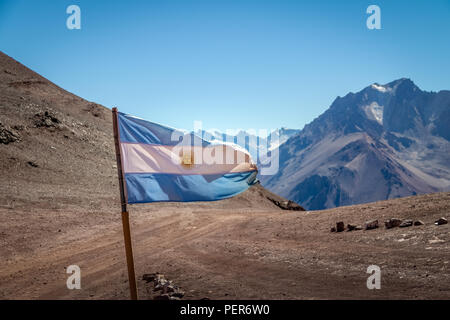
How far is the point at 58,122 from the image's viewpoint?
3869cm

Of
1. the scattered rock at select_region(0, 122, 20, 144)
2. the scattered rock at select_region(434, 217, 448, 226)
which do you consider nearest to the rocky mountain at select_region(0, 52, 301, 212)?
the scattered rock at select_region(0, 122, 20, 144)

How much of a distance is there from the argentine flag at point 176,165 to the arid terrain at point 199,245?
2557 mm

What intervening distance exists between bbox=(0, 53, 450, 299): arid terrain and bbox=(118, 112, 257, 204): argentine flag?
2.56 meters

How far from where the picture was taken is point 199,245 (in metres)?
14.7

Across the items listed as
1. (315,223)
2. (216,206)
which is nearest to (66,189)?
(216,206)

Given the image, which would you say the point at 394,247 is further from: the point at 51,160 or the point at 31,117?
the point at 31,117

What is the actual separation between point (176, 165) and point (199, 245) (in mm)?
7757

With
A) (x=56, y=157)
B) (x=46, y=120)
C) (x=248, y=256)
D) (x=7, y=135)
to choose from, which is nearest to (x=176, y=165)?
(x=248, y=256)

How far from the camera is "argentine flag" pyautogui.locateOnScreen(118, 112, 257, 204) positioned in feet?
23.6

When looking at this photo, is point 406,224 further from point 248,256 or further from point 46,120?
point 46,120

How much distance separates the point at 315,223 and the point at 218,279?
772 centimetres

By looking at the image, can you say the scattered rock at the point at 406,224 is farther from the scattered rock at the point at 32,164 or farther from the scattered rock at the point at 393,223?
the scattered rock at the point at 32,164
